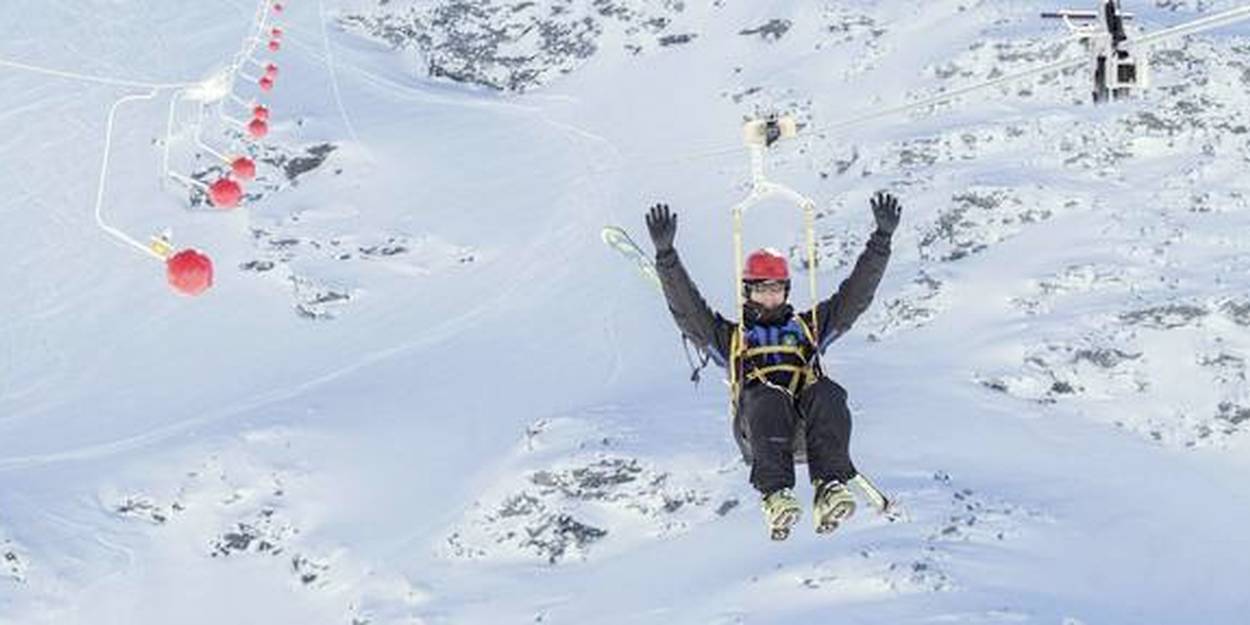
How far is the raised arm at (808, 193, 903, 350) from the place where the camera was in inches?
460

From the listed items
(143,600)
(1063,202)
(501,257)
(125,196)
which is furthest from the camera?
(125,196)

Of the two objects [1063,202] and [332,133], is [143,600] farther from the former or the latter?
[1063,202]

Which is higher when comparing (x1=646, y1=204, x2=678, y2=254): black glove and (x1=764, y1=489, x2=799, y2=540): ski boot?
(x1=646, y1=204, x2=678, y2=254): black glove

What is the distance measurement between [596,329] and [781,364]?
2190 cm

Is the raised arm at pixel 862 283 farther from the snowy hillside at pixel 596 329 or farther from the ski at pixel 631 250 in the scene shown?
the snowy hillside at pixel 596 329

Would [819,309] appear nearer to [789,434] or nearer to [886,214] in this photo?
[886,214]

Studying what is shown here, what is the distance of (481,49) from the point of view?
45062 millimetres

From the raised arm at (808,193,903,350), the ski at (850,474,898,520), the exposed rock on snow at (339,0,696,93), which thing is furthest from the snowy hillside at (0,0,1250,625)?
the raised arm at (808,193,903,350)

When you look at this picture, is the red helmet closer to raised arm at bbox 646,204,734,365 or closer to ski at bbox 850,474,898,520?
raised arm at bbox 646,204,734,365

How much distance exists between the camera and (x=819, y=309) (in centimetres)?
1209

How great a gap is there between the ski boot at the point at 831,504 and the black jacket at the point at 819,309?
1247 mm

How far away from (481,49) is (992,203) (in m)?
18.2

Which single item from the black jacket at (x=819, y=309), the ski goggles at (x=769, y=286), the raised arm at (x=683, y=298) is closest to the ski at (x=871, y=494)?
the black jacket at (x=819, y=309)

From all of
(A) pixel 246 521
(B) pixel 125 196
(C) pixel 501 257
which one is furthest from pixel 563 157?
(A) pixel 246 521
